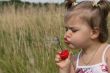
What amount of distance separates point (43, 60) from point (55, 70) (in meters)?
0.23

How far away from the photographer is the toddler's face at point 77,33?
2.50 metres

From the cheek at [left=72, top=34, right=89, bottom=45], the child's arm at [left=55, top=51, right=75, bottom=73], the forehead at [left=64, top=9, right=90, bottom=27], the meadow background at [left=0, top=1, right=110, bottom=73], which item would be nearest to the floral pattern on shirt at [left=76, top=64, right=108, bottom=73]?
the child's arm at [left=55, top=51, right=75, bottom=73]

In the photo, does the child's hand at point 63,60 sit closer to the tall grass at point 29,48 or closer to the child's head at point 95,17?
the child's head at point 95,17

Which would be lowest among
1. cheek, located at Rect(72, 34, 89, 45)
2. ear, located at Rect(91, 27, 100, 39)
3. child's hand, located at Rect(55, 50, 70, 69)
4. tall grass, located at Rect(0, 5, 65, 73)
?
tall grass, located at Rect(0, 5, 65, 73)

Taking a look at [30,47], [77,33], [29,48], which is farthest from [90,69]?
[30,47]

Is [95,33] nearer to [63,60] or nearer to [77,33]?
[77,33]

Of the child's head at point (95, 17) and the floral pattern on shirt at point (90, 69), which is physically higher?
the child's head at point (95, 17)

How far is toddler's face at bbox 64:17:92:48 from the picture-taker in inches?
98.3

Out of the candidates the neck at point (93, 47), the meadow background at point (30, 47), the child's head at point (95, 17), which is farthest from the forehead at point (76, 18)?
the meadow background at point (30, 47)

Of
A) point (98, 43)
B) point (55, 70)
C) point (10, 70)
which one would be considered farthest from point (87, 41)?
point (10, 70)

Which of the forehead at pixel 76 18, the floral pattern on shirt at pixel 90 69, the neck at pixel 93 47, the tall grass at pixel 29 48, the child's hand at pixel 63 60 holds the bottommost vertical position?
the tall grass at pixel 29 48

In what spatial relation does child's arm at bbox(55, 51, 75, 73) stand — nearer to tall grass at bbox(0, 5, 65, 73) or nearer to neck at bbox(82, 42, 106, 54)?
neck at bbox(82, 42, 106, 54)

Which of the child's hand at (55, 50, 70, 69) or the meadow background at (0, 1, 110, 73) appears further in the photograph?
the meadow background at (0, 1, 110, 73)

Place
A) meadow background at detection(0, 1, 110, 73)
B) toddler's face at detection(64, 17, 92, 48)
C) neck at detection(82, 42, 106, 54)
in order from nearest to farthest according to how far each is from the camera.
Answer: toddler's face at detection(64, 17, 92, 48) < neck at detection(82, 42, 106, 54) < meadow background at detection(0, 1, 110, 73)
